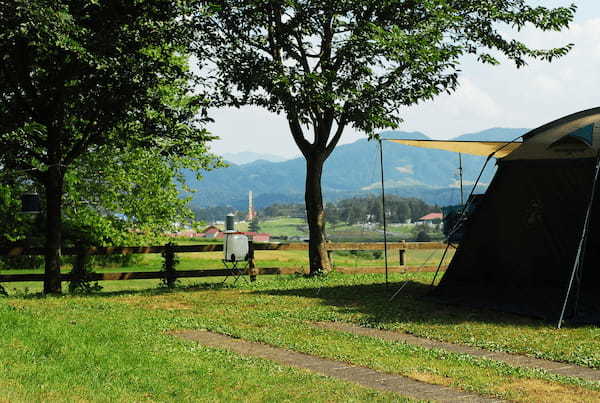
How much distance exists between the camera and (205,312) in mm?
12820

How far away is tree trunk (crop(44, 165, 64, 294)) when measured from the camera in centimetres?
1641

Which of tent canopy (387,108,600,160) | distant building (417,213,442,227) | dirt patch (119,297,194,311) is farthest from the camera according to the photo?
distant building (417,213,442,227)

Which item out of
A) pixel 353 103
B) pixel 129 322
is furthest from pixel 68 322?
pixel 353 103

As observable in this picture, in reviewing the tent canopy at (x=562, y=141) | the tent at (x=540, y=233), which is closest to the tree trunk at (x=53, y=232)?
the tent at (x=540, y=233)

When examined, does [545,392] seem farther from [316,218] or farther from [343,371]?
[316,218]

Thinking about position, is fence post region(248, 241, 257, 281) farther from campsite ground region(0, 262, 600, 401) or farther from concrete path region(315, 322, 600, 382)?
concrete path region(315, 322, 600, 382)

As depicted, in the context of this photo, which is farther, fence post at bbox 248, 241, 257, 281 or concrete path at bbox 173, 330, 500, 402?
fence post at bbox 248, 241, 257, 281

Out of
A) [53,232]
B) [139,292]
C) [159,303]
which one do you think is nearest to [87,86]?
[53,232]

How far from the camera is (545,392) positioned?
7016mm

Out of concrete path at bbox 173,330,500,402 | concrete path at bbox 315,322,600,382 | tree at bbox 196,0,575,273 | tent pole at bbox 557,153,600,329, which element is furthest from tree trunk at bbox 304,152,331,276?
concrete path at bbox 173,330,500,402

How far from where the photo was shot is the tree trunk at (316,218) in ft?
64.5

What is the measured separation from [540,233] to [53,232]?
33.0ft

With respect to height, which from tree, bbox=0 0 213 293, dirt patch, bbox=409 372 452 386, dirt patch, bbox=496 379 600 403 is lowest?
dirt patch, bbox=496 379 600 403

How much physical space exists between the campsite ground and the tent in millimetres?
570
